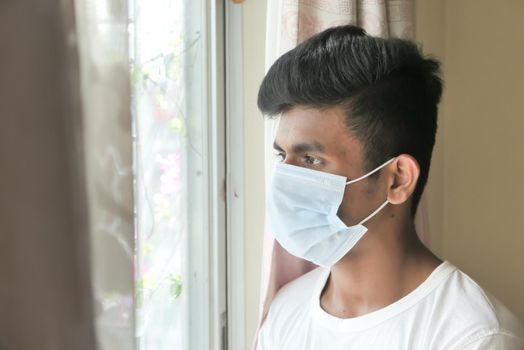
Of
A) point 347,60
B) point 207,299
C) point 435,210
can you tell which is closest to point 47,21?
point 347,60

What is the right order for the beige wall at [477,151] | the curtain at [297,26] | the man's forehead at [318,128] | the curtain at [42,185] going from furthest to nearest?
the beige wall at [477,151], the curtain at [297,26], the man's forehead at [318,128], the curtain at [42,185]

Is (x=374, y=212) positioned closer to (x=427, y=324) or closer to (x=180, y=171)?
(x=427, y=324)

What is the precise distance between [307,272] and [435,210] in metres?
0.59

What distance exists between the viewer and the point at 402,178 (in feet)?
3.29

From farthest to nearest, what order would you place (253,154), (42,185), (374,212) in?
(253,154) < (374,212) < (42,185)

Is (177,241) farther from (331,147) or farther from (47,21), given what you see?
(47,21)

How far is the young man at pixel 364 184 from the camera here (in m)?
0.98

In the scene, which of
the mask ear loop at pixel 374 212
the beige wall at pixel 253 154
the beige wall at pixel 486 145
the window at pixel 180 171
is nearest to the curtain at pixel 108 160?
the window at pixel 180 171

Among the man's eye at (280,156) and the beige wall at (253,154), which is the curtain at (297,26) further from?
the beige wall at (253,154)

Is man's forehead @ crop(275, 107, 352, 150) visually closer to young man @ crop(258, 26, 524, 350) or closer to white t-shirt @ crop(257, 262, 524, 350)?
young man @ crop(258, 26, 524, 350)

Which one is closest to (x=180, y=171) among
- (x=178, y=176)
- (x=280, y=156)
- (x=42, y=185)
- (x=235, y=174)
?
(x=178, y=176)

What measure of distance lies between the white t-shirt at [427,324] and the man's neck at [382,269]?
24mm

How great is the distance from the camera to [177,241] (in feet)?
4.64

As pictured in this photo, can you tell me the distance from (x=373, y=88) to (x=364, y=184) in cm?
18
